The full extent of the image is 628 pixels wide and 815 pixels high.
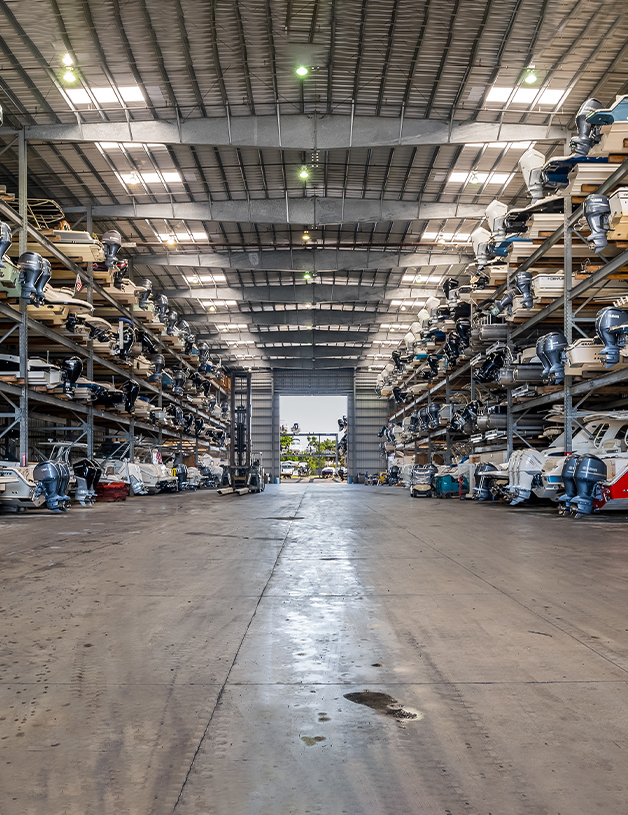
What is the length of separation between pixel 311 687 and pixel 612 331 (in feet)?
34.9

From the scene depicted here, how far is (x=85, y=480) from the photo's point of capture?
55.9 feet

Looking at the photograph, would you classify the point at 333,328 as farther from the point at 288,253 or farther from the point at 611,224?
the point at 611,224

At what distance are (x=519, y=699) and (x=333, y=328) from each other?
4093 centimetres

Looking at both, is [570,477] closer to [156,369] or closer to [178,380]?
[156,369]

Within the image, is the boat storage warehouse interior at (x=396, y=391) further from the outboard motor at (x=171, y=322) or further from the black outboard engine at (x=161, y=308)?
the outboard motor at (x=171, y=322)

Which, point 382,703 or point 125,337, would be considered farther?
point 125,337

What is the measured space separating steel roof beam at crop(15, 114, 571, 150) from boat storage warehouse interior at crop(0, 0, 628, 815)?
0.24ft

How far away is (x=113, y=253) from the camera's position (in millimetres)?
Result: 21094

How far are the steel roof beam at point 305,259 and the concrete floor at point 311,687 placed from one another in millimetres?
21275

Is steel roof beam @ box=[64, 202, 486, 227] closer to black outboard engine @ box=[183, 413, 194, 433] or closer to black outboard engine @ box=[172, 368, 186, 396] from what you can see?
black outboard engine @ box=[172, 368, 186, 396]

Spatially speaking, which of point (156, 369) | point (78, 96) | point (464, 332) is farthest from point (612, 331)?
point (156, 369)

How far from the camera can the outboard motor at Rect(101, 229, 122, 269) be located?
68.3ft

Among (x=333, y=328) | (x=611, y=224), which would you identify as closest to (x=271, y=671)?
(x=611, y=224)

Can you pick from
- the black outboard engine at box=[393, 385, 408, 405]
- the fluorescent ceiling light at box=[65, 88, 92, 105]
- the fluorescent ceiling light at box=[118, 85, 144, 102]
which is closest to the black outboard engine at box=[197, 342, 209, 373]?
the black outboard engine at box=[393, 385, 408, 405]
